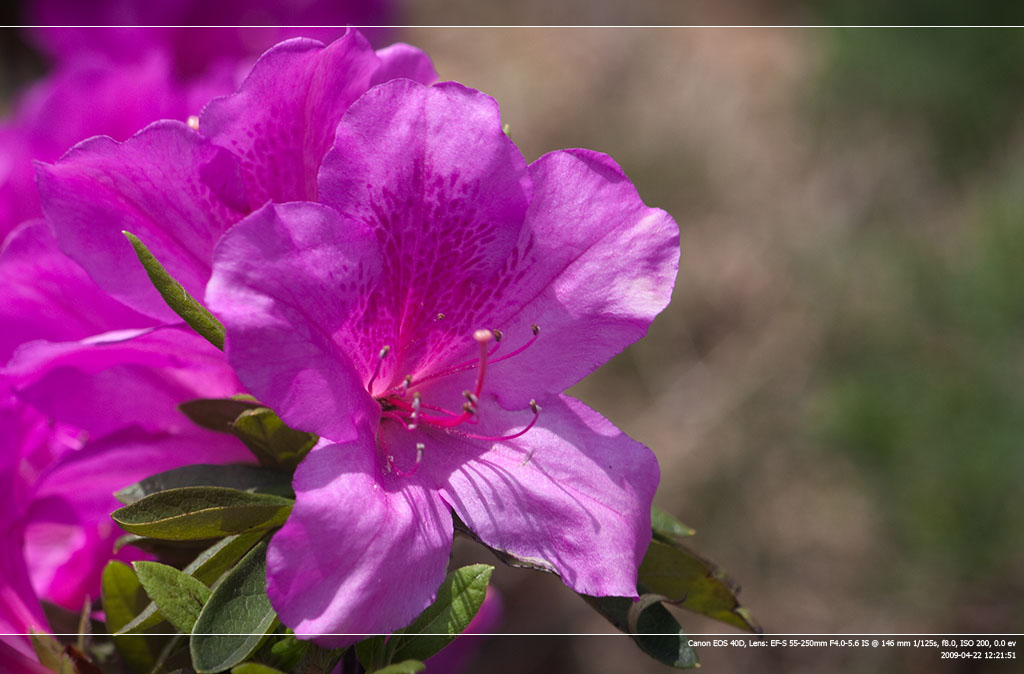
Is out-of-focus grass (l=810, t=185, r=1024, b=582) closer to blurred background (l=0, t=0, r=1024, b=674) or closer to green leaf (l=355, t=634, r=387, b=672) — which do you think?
blurred background (l=0, t=0, r=1024, b=674)

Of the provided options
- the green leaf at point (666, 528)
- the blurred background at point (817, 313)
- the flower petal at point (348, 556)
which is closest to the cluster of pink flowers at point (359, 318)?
the flower petal at point (348, 556)

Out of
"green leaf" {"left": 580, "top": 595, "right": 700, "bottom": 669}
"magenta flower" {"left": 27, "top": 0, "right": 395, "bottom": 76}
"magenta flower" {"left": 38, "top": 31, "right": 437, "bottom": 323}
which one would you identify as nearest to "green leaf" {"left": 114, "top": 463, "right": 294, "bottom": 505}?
"magenta flower" {"left": 38, "top": 31, "right": 437, "bottom": 323}

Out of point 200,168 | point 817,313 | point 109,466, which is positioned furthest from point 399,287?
point 817,313

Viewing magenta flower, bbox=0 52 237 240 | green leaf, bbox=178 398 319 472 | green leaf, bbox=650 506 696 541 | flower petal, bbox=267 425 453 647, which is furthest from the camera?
magenta flower, bbox=0 52 237 240

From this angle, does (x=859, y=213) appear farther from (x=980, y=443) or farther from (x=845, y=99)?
(x=980, y=443)

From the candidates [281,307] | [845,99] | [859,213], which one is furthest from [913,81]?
[281,307]

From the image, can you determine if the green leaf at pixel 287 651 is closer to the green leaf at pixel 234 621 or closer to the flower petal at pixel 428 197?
the green leaf at pixel 234 621
